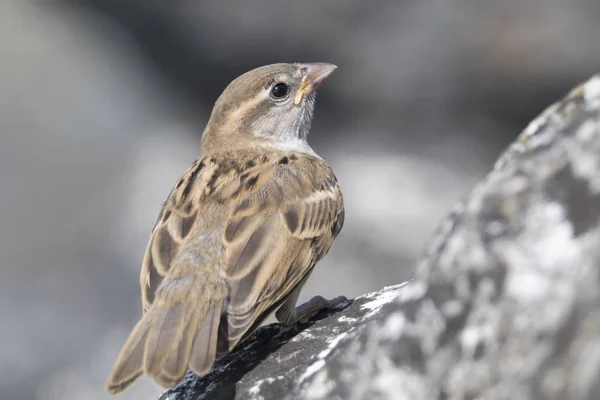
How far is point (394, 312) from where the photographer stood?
9.60 feet

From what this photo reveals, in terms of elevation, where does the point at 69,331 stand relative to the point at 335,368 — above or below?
above

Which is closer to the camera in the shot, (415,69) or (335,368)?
(335,368)

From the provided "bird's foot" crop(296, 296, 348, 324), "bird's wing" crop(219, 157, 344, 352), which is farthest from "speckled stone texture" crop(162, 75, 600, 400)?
"bird's foot" crop(296, 296, 348, 324)

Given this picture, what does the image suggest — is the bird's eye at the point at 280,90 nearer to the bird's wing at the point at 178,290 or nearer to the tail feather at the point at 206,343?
the bird's wing at the point at 178,290

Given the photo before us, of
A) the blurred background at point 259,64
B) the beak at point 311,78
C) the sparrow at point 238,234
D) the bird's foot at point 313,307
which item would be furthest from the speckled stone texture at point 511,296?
the blurred background at point 259,64

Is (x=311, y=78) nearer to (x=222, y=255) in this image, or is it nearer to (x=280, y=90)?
(x=280, y=90)

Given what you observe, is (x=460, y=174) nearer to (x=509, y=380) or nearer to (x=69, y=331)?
(x=69, y=331)

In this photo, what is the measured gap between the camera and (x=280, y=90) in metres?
6.25

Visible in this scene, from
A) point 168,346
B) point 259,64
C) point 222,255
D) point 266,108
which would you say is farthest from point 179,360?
point 259,64

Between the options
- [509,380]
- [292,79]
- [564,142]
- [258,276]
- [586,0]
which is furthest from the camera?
[586,0]

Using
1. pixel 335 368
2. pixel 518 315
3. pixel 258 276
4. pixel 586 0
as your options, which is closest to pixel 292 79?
pixel 258 276

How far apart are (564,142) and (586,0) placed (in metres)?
8.07

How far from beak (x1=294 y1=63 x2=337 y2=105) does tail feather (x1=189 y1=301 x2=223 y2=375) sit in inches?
94.5

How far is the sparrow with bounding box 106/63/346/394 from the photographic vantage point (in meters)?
4.04
